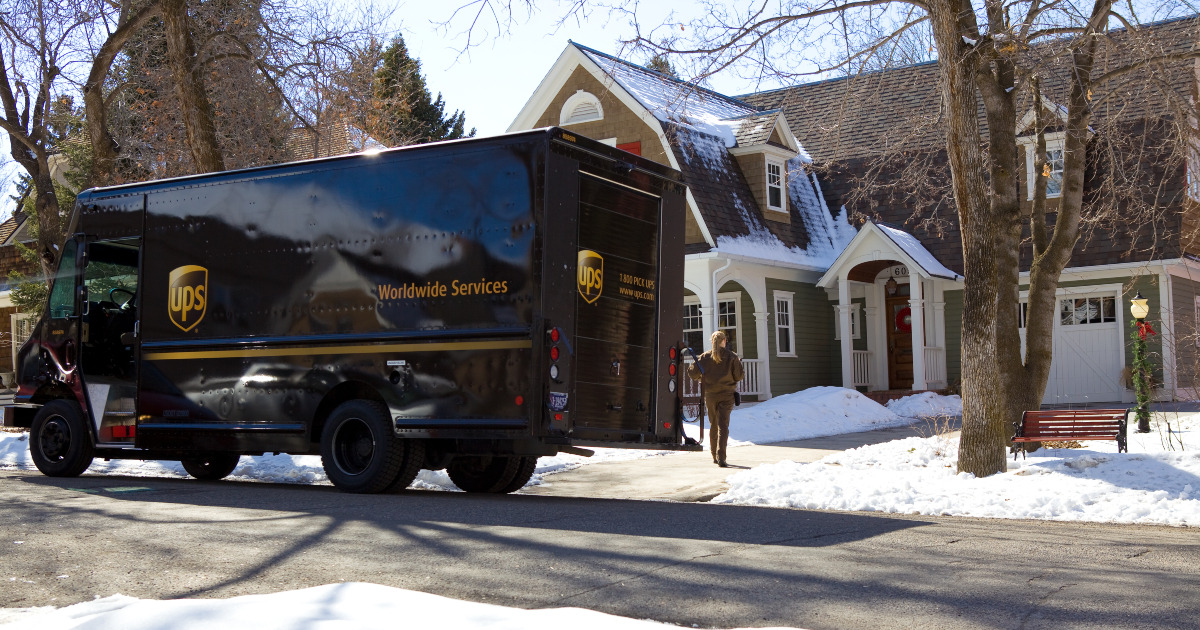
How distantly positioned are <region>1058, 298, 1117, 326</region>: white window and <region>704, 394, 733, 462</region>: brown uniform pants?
12682mm

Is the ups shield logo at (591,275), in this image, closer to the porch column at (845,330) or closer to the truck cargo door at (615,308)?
the truck cargo door at (615,308)

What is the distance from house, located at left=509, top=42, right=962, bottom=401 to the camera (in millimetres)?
23766

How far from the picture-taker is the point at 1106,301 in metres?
23.6

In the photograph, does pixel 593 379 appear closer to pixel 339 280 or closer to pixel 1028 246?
pixel 339 280

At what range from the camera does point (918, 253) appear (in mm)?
24125

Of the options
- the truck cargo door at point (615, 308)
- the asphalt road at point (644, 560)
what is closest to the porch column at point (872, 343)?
the truck cargo door at point (615, 308)

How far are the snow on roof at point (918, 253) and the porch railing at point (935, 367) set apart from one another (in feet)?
5.71

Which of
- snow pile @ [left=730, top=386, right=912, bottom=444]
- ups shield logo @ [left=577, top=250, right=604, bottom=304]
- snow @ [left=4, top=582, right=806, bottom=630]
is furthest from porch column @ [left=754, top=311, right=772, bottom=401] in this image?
snow @ [left=4, top=582, right=806, bottom=630]

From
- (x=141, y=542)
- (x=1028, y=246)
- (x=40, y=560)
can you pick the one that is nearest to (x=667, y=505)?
(x=141, y=542)

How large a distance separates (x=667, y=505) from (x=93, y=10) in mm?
15776

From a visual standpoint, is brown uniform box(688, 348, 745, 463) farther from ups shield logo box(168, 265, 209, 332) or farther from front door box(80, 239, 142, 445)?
front door box(80, 239, 142, 445)

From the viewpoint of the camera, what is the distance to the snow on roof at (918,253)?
Answer: 2364cm

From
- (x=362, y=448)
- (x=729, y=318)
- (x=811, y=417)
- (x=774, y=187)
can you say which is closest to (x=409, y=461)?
(x=362, y=448)

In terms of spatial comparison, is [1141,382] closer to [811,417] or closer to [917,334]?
[811,417]
